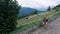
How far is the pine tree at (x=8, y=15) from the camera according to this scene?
4178 cm

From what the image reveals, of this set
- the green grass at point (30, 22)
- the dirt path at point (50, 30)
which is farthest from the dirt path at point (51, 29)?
the green grass at point (30, 22)

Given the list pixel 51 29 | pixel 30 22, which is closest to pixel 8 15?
pixel 30 22

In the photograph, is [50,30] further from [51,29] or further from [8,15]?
[8,15]

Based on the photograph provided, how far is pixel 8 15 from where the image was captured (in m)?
42.7

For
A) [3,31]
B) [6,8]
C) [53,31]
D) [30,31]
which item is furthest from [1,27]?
[53,31]

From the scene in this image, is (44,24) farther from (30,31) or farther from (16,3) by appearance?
(16,3)

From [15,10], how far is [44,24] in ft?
22.6

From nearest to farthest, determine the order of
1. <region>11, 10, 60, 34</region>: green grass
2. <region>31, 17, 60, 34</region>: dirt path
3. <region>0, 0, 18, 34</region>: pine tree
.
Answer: <region>31, 17, 60, 34</region>: dirt path < <region>11, 10, 60, 34</region>: green grass < <region>0, 0, 18, 34</region>: pine tree

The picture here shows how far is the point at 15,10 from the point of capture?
1731 inches

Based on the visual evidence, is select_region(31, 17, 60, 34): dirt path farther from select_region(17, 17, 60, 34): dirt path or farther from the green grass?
the green grass

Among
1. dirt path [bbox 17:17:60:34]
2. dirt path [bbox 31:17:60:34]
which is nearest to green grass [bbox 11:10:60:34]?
dirt path [bbox 31:17:60:34]

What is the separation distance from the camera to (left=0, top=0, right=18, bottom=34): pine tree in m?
41.8

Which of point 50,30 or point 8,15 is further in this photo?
point 8,15

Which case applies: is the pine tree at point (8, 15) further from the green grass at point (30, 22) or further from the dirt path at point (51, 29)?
the dirt path at point (51, 29)
